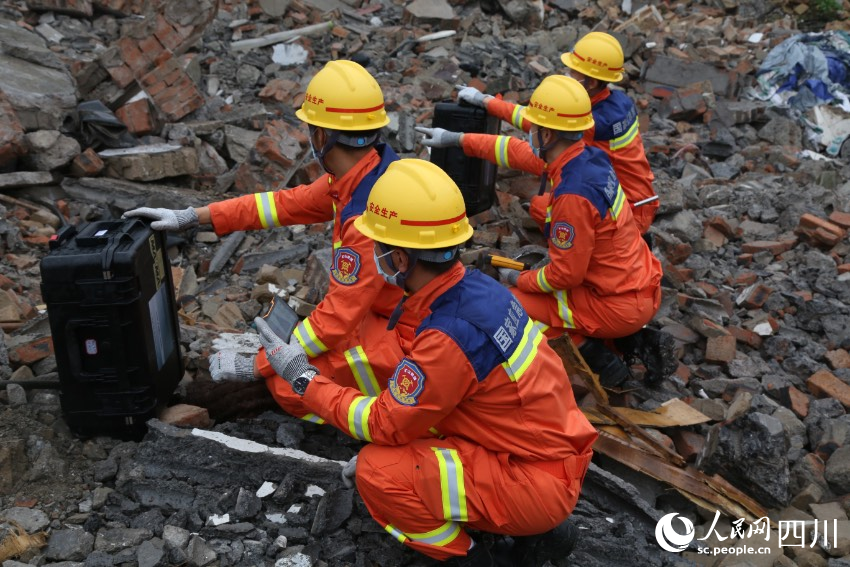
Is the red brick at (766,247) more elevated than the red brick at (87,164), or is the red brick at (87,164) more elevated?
the red brick at (87,164)

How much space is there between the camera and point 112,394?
150 inches

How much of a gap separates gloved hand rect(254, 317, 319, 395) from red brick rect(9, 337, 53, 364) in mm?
1568

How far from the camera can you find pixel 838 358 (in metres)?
5.99

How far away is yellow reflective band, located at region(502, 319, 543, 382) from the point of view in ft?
10.0

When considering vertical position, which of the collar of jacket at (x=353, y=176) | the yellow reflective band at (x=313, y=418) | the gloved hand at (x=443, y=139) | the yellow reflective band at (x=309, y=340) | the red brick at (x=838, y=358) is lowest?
the red brick at (x=838, y=358)

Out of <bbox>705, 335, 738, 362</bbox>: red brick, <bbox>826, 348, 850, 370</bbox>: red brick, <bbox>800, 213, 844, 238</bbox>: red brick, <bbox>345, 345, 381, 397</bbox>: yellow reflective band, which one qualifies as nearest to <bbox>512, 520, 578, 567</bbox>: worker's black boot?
<bbox>345, 345, 381, 397</bbox>: yellow reflective band

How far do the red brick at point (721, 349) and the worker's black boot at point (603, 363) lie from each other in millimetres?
1075

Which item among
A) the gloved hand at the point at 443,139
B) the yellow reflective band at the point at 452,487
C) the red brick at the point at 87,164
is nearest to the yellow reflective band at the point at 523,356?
the yellow reflective band at the point at 452,487

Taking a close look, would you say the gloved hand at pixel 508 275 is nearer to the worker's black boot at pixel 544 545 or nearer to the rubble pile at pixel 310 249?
the rubble pile at pixel 310 249

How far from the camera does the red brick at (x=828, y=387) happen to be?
18.2ft

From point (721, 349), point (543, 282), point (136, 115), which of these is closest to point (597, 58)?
point (543, 282)

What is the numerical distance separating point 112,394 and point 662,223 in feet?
17.5

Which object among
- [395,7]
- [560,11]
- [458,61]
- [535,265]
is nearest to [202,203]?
[535,265]

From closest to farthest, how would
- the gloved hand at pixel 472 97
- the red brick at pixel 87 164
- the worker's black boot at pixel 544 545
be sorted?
the worker's black boot at pixel 544 545
the gloved hand at pixel 472 97
the red brick at pixel 87 164
